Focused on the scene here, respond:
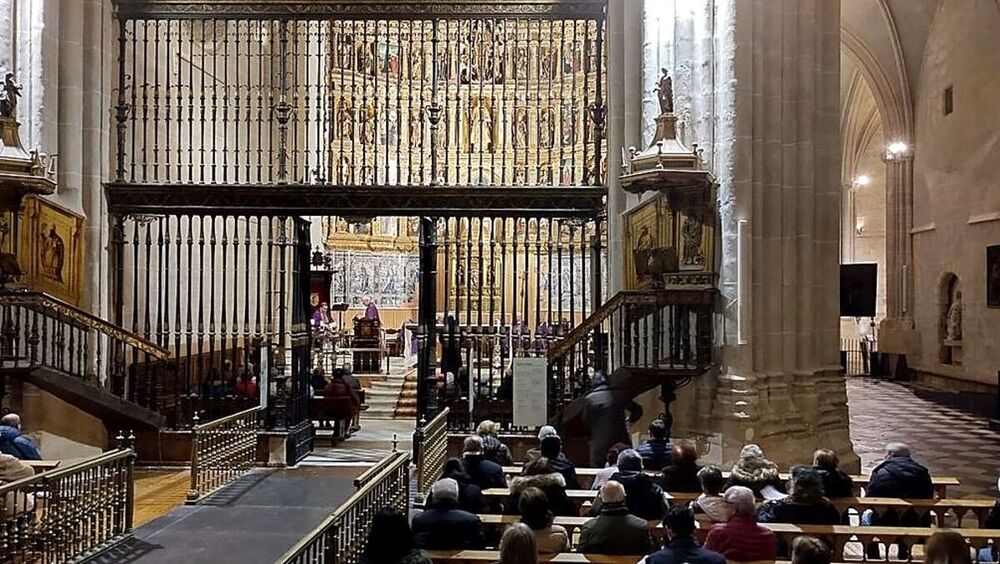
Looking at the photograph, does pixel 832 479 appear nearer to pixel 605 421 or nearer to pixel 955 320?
pixel 605 421

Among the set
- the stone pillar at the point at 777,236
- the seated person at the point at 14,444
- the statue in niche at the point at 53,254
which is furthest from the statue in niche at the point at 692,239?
the statue in niche at the point at 53,254

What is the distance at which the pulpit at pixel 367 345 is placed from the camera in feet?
57.4

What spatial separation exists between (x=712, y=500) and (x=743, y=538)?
0.88 meters

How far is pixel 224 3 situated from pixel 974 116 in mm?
14630

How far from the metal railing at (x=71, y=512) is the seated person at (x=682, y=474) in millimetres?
4520

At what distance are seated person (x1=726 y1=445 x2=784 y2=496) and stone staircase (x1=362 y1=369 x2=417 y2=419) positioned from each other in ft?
33.8

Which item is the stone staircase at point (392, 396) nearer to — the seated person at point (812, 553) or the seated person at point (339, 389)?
the seated person at point (339, 389)

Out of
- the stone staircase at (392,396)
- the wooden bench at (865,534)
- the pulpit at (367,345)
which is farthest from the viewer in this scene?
the pulpit at (367,345)

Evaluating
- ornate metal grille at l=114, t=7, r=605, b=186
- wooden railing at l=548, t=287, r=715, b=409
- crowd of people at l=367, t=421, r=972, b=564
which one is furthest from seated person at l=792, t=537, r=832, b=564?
ornate metal grille at l=114, t=7, r=605, b=186

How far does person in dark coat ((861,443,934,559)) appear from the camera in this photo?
6.28 meters

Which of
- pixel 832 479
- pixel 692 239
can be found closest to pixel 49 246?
pixel 692 239

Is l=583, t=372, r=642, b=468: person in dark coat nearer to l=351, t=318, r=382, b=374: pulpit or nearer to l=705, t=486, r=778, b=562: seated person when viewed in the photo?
l=705, t=486, r=778, b=562: seated person

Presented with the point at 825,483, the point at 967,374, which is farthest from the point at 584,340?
the point at 967,374

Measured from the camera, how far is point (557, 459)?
7.01 m
